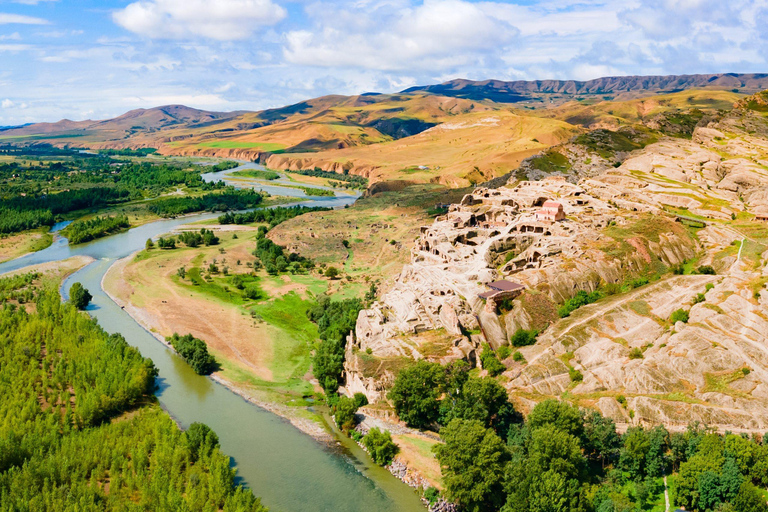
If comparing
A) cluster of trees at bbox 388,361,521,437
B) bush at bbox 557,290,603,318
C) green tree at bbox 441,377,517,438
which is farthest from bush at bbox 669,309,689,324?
green tree at bbox 441,377,517,438

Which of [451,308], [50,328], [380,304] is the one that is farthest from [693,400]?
[50,328]

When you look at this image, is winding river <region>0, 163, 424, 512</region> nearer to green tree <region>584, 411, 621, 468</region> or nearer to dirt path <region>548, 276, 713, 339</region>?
green tree <region>584, 411, 621, 468</region>

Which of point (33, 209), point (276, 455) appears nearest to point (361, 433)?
point (276, 455)

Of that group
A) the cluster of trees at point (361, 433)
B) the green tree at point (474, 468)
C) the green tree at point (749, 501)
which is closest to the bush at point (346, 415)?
the cluster of trees at point (361, 433)

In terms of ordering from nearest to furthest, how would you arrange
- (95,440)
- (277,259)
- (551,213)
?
(95,440) < (551,213) < (277,259)

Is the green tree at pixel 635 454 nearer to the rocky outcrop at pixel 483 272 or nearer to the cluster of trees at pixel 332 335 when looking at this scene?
the rocky outcrop at pixel 483 272

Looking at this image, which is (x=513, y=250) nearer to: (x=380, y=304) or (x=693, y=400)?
(x=380, y=304)

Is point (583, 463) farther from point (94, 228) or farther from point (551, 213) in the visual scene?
point (94, 228)

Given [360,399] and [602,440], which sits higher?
[602,440]
